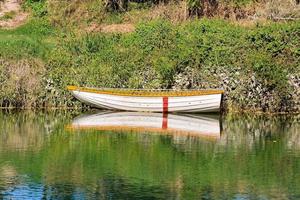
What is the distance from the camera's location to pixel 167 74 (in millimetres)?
41000

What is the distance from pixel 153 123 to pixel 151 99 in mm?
3310

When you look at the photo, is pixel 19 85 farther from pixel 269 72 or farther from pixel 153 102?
pixel 269 72

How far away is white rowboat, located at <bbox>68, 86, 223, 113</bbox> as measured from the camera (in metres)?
39.4

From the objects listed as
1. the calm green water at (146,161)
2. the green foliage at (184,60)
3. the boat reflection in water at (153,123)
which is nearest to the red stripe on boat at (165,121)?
the boat reflection in water at (153,123)

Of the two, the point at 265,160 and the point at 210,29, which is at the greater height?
the point at 210,29

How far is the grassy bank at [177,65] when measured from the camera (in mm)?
40188

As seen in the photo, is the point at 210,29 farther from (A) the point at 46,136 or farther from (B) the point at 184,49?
(A) the point at 46,136

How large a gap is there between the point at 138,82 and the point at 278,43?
6.75 metres

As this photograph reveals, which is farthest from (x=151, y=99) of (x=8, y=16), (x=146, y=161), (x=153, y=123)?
(x=8, y=16)

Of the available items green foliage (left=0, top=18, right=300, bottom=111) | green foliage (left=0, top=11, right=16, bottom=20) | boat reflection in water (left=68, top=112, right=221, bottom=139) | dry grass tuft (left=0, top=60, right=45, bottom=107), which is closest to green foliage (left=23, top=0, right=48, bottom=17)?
green foliage (left=0, top=11, right=16, bottom=20)

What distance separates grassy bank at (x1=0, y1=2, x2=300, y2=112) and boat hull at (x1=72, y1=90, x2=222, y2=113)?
0.98 meters

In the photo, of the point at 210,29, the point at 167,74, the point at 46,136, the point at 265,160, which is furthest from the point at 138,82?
the point at 265,160

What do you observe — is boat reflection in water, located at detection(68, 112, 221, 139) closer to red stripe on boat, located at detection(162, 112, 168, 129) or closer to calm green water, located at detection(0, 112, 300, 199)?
red stripe on boat, located at detection(162, 112, 168, 129)

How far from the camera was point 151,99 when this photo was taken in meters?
39.9
